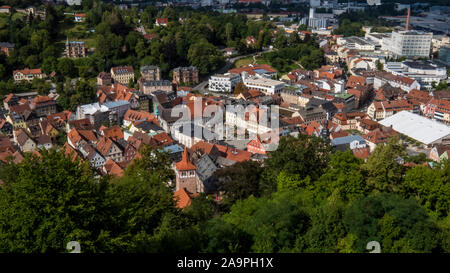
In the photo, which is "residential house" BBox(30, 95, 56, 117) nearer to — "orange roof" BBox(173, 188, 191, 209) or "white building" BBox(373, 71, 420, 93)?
"orange roof" BBox(173, 188, 191, 209)

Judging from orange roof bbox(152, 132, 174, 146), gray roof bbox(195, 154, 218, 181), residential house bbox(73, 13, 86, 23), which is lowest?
orange roof bbox(152, 132, 174, 146)

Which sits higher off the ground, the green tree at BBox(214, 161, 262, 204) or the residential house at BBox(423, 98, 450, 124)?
the green tree at BBox(214, 161, 262, 204)

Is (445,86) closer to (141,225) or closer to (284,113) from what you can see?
(284,113)

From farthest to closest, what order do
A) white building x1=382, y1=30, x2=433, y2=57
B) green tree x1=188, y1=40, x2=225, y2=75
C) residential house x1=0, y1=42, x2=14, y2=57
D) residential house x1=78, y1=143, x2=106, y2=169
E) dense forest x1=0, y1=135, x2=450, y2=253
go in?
white building x1=382, y1=30, x2=433, y2=57 < green tree x1=188, y1=40, x2=225, y2=75 < residential house x1=0, y1=42, x2=14, y2=57 < residential house x1=78, y1=143, x2=106, y2=169 < dense forest x1=0, y1=135, x2=450, y2=253

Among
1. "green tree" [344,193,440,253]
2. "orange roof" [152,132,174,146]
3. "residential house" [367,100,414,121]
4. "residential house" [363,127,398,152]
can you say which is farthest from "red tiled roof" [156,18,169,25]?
"green tree" [344,193,440,253]

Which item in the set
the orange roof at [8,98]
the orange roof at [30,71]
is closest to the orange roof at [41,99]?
the orange roof at [8,98]

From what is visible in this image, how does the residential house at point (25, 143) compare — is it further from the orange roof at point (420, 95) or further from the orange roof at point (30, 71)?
the orange roof at point (420, 95)

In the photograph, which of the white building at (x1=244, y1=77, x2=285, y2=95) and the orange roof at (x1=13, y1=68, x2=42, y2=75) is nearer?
the white building at (x1=244, y1=77, x2=285, y2=95)
